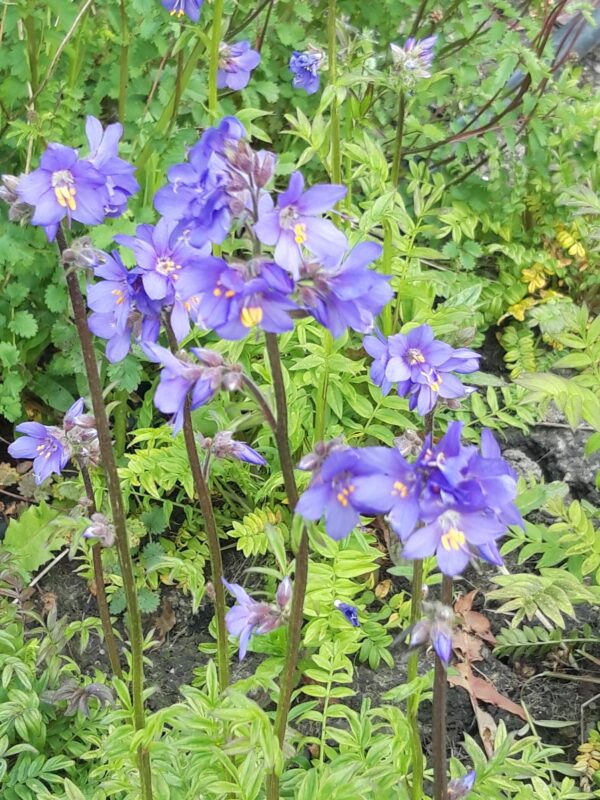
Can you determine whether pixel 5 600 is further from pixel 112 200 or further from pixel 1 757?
pixel 112 200

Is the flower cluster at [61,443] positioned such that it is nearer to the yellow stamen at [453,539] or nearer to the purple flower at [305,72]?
the yellow stamen at [453,539]

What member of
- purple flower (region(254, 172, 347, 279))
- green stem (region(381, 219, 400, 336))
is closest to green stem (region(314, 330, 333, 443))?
green stem (region(381, 219, 400, 336))

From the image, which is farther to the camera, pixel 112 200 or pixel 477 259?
pixel 477 259

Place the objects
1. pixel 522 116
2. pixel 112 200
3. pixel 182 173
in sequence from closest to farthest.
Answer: pixel 182 173, pixel 112 200, pixel 522 116

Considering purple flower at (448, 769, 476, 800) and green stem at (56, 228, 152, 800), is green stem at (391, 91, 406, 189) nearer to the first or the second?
green stem at (56, 228, 152, 800)

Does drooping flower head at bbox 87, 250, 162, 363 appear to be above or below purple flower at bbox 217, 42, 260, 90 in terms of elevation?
below

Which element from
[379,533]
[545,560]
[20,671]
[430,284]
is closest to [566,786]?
[545,560]
